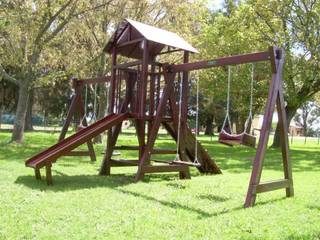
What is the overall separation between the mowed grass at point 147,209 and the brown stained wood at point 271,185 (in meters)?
0.25

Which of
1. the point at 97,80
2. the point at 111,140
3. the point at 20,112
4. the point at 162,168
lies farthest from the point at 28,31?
the point at 162,168

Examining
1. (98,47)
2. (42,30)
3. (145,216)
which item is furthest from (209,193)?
(98,47)

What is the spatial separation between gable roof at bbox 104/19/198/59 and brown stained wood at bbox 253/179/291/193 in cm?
436

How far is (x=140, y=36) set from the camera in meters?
11.7

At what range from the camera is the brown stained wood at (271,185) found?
8102 mm

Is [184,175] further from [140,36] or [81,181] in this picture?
[140,36]

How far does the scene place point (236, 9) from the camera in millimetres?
29578

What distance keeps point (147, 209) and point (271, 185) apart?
251 cm

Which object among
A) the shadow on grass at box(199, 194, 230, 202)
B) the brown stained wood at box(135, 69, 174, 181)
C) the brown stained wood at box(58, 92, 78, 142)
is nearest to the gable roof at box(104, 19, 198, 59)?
the brown stained wood at box(135, 69, 174, 181)

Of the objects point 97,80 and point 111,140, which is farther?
point 97,80

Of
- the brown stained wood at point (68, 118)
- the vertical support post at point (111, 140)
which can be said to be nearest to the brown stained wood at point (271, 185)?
the vertical support post at point (111, 140)

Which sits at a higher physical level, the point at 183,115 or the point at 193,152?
the point at 183,115

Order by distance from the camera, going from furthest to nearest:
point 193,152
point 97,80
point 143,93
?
1. point 97,80
2. point 193,152
3. point 143,93

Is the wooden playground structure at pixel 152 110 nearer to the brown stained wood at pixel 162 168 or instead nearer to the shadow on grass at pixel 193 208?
the brown stained wood at pixel 162 168
